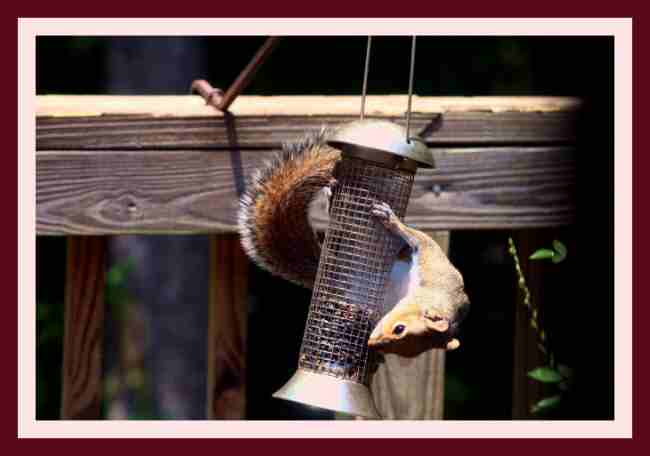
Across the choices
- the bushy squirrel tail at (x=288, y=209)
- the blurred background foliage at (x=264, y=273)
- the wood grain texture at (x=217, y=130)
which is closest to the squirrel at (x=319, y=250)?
the bushy squirrel tail at (x=288, y=209)

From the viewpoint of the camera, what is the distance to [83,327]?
6.49 feet

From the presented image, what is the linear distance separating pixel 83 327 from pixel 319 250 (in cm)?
52

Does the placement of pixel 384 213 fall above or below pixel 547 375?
above

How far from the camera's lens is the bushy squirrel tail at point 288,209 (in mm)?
1692

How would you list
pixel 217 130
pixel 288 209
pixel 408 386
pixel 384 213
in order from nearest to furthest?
pixel 384 213, pixel 288 209, pixel 217 130, pixel 408 386

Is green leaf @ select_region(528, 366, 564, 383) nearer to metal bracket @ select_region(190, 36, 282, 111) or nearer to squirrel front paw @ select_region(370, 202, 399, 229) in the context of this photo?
squirrel front paw @ select_region(370, 202, 399, 229)

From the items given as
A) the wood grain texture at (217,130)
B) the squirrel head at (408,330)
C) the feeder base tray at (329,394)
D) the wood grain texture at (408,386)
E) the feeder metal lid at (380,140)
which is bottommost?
the wood grain texture at (408,386)

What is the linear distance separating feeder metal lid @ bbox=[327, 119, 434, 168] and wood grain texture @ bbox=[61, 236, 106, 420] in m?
0.67

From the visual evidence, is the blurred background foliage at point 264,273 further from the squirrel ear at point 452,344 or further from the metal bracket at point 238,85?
the squirrel ear at point 452,344

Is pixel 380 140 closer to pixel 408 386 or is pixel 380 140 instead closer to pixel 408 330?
pixel 408 330

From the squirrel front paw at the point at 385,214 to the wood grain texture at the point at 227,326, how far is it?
1.62 ft

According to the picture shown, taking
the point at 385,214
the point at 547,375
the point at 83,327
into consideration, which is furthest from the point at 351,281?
the point at 83,327

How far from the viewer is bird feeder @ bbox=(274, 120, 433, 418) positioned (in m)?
1.60

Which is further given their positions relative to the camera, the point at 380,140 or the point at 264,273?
the point at 264,273
